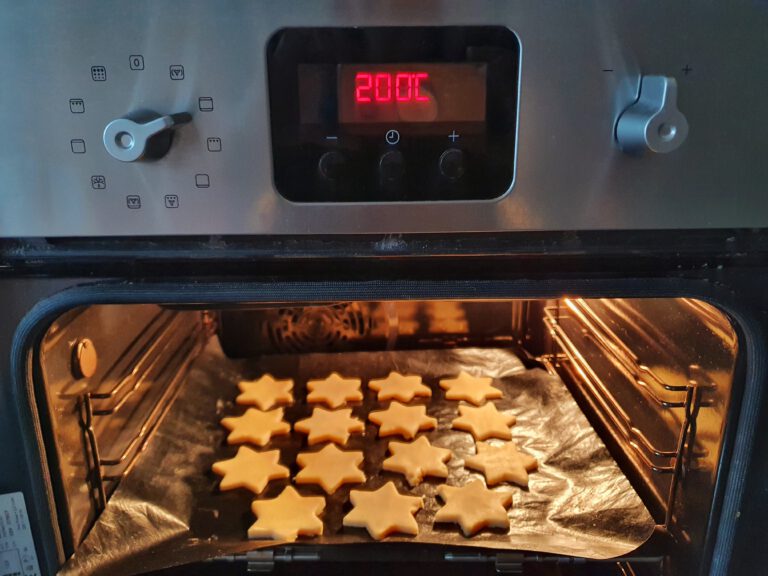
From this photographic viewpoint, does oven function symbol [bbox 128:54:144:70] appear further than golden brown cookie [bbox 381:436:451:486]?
No

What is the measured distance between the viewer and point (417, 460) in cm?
100

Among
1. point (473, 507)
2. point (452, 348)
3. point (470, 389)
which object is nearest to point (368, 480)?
point (473, 507)

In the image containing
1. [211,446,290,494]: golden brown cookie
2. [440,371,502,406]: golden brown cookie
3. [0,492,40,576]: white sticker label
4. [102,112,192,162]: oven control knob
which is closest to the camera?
[102,112,192,162]: oven control knob

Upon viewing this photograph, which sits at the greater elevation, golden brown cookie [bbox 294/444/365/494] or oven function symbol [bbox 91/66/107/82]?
oven function symbol [bbox 91/66/107/82]

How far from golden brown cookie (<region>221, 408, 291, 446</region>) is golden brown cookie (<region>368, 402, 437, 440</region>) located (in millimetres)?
159

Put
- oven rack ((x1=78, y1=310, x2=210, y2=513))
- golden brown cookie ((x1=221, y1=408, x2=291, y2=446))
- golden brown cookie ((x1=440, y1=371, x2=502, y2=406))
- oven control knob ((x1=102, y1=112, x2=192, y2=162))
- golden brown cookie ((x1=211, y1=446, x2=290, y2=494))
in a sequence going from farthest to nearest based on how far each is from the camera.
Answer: golden brown cookie ((x1=440, y1=371, x2=502, y2=406)) < golden brown cookie ((x1=221, y1=408, x2=291, y2=446)) < golden brown cookie ((x1=211, y1=446, x2=290, y2=494)) < oven rack ((x1=78, y1=310, x2=210, y2=513)) < oven control knob ((x1=102, y1=112, x2=192, y2=162))

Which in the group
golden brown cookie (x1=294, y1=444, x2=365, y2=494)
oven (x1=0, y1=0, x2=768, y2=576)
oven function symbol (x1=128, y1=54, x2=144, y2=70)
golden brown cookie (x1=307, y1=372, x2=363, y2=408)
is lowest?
golden brown cookie (x1=294, y1=444, x2=365, y2=494)

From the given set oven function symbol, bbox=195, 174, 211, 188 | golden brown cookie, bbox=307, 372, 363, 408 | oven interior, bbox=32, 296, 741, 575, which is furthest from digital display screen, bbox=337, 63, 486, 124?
golden brown cookie, bbox=307, 372, 363, 408

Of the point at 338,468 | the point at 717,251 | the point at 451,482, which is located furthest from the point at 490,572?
the point at 717,251

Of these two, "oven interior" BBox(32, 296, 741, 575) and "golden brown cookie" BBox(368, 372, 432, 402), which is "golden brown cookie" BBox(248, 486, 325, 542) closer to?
"oven interior" BBox(32, 296, 741, 575)

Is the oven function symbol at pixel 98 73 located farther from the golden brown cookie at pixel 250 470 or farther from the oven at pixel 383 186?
the golden brown cookie at pixel 250 470

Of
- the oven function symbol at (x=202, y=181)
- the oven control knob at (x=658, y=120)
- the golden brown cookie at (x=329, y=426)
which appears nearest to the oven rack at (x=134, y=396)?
the golden brown cookie at (x=329, y=426)

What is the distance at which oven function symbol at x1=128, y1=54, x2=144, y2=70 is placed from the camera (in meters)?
0.52

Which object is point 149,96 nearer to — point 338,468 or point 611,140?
point 611,140
